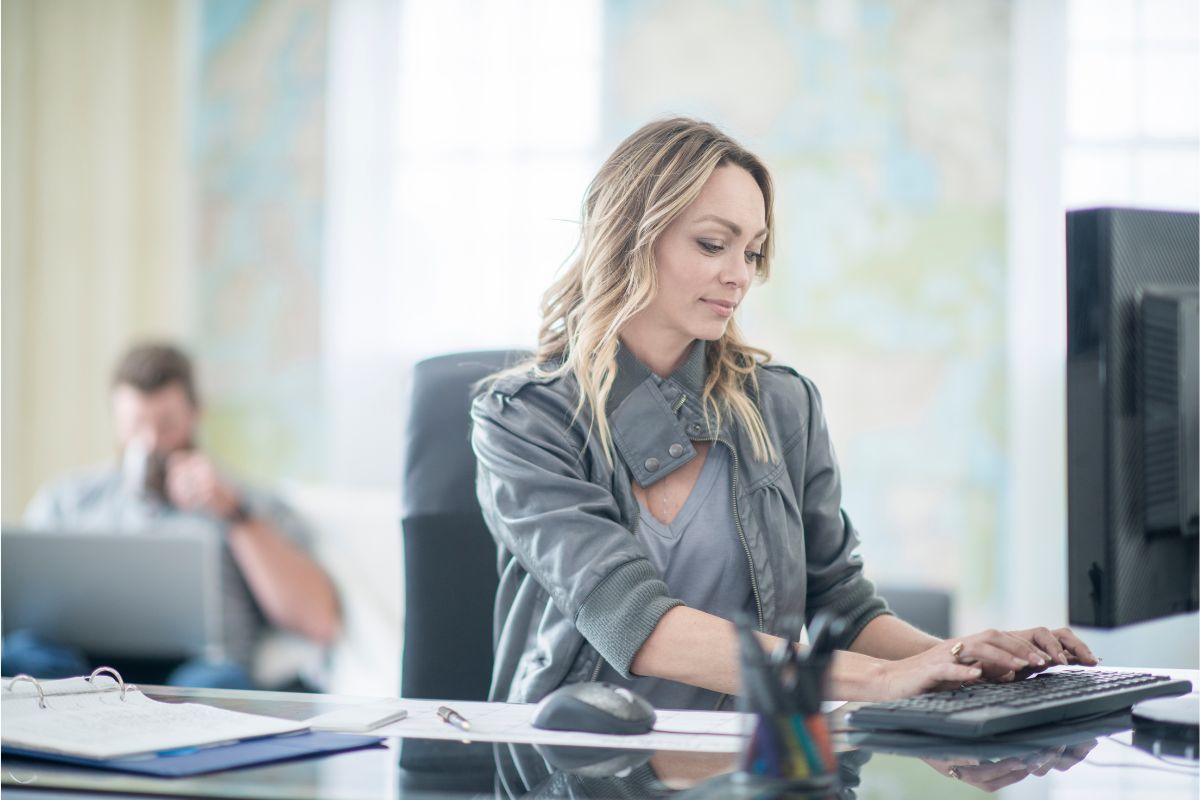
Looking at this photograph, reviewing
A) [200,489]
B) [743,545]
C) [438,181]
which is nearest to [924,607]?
[743,545]

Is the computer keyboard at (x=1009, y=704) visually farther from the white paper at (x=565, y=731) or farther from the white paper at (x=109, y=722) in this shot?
the white paper at (x=109, y=722)

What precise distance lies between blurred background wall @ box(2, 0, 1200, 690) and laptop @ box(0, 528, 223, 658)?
1.38m

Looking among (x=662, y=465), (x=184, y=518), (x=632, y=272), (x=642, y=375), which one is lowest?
(x=184, y=518)

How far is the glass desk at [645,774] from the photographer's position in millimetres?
828

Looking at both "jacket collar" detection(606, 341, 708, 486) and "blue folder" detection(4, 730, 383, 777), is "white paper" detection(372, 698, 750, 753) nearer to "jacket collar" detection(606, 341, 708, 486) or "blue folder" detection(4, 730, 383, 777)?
"blue folder" detection(4, 730, 383, 777)

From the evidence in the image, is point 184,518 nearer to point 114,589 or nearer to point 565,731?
point 114,589

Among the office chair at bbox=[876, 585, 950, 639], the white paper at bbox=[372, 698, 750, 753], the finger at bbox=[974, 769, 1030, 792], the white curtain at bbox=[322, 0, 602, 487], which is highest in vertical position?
the white curtain at bbox=[322, 0, 602, 487]

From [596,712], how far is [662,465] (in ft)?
1.66

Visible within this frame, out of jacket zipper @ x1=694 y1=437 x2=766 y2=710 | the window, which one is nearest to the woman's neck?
jacket zipper @ x1=694 y1=437 x2=766 y2=710

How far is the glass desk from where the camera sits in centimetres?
83

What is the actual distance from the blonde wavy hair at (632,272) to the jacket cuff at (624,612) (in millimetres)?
206

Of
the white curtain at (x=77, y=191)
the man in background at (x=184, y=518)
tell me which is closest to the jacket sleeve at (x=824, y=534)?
the man in background at (x=184, y=518)

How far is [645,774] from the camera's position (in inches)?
34.6

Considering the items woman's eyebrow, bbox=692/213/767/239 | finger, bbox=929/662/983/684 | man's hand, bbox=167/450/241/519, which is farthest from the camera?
man's hand, bbox=167/450/241/519
